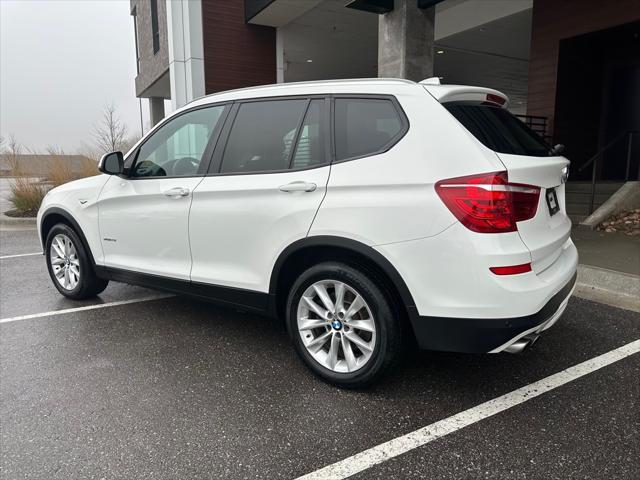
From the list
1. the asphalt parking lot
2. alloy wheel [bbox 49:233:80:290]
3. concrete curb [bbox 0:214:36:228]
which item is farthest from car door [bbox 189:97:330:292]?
concrete curb [bbox 0:214:36:228]

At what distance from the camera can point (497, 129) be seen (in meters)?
2.83

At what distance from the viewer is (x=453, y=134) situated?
8.54 ft

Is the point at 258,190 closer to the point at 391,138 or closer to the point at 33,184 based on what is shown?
the point at 391,138

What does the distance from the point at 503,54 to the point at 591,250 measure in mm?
14097

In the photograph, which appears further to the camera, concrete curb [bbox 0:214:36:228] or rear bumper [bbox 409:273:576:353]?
concrete curb [bbox 0:214:36:228]

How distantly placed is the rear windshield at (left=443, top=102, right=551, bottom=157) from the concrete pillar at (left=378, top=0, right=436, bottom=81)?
6.89 meters

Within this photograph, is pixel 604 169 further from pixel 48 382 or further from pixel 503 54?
pixel 48 382

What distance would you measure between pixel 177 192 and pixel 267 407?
5.68ft

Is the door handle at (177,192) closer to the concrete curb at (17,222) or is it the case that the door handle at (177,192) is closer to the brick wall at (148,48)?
the concrete curb at (17,222)

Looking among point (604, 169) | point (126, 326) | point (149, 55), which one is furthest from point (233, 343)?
point (149, 55)

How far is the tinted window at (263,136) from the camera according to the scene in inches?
128

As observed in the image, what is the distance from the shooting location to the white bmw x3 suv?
2.49 metres

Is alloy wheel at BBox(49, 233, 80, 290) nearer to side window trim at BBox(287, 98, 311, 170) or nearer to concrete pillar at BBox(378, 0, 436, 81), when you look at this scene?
side window trim at BBox(287, 98, 311, 170)

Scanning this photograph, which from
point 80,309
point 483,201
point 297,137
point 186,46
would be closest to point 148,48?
point 186,46
